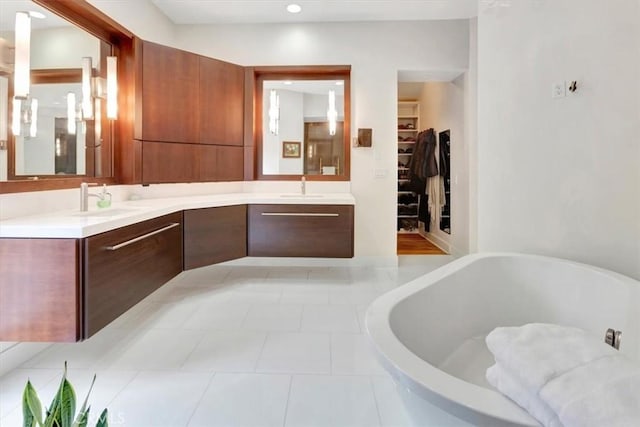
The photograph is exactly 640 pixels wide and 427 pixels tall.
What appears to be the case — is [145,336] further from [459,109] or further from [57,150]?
[459,109]

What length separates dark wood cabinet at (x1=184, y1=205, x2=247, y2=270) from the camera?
3.01 meters

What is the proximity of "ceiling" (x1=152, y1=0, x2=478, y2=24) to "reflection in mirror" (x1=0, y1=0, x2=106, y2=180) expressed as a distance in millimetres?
1224

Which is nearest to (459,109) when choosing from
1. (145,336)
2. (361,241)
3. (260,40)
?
(361,241)

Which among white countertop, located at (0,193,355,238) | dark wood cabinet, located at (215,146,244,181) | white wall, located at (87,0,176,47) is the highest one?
white wall, located at (87,0,176,47)

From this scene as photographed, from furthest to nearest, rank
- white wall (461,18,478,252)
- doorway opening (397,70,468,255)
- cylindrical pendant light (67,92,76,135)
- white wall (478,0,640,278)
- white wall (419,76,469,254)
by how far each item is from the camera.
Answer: doorway opening (397,70,468,255), white wall (419,76,469,254), white wall (461,18,478,252), cylindrical pendant light (67,92,76,135), white wall (478,0,640,278)

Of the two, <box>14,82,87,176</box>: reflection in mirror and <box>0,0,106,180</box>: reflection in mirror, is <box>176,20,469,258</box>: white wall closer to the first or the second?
<box>0,0,106,180</box>: reflection in mirror

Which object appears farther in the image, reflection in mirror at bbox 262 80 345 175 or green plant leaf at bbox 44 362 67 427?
reflection in mirror at bbox 262 80 345 175

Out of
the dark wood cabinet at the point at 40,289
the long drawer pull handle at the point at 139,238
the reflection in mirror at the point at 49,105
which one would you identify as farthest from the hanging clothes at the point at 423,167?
the dark wood cabinet at the point at 40,289

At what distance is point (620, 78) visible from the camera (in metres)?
1.67

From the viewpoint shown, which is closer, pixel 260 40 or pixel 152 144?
pixel 152 144

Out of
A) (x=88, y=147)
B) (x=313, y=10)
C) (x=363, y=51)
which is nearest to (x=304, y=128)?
(x=363, y=51)

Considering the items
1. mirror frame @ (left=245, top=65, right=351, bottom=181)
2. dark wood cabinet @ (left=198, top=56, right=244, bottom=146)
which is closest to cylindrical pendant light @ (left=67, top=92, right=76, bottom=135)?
dark wood cabinet @ (left=198, top=56, right=244, bottom=146)

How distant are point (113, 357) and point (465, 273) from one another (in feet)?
6.89

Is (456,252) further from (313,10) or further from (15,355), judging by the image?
(15,355)
